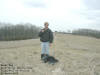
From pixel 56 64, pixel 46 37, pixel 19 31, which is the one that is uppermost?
pixel 46 37

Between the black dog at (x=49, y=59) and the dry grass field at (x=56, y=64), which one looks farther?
the black dog at (x=49, y=59)

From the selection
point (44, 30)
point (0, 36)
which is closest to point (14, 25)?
point (0, 36)

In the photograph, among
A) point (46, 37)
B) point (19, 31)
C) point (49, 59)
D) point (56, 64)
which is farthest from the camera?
point (19, 31)

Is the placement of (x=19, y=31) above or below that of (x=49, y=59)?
below

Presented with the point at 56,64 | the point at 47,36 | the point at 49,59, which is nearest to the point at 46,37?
the point at 47,36

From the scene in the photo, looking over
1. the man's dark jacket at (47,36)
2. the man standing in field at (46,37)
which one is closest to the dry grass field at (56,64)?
the man standing in field at (46,37)

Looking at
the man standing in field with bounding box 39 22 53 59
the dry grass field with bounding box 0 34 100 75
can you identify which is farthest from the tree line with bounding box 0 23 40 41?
the man standing in field with bounding box 39 22 53 59

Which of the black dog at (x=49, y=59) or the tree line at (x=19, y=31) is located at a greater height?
the black dog at (x=49, y=59)

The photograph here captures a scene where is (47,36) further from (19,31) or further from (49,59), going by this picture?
(19,31)

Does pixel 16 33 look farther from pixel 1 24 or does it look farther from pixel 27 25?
pixel 27 25

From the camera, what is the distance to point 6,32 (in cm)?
3950

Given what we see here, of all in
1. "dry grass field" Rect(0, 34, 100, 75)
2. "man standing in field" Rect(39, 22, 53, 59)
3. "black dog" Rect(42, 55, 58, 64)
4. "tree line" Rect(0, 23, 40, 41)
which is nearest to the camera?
"dry grass field" Rect(0, 34, 100, 75)

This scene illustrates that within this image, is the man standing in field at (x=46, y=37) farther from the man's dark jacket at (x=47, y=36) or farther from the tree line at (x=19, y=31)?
the tree line at (x=19, y=31)

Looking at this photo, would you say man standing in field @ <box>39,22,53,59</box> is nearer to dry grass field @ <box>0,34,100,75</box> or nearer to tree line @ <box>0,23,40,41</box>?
dry grass field @ <box>0,34,100,75</box>
